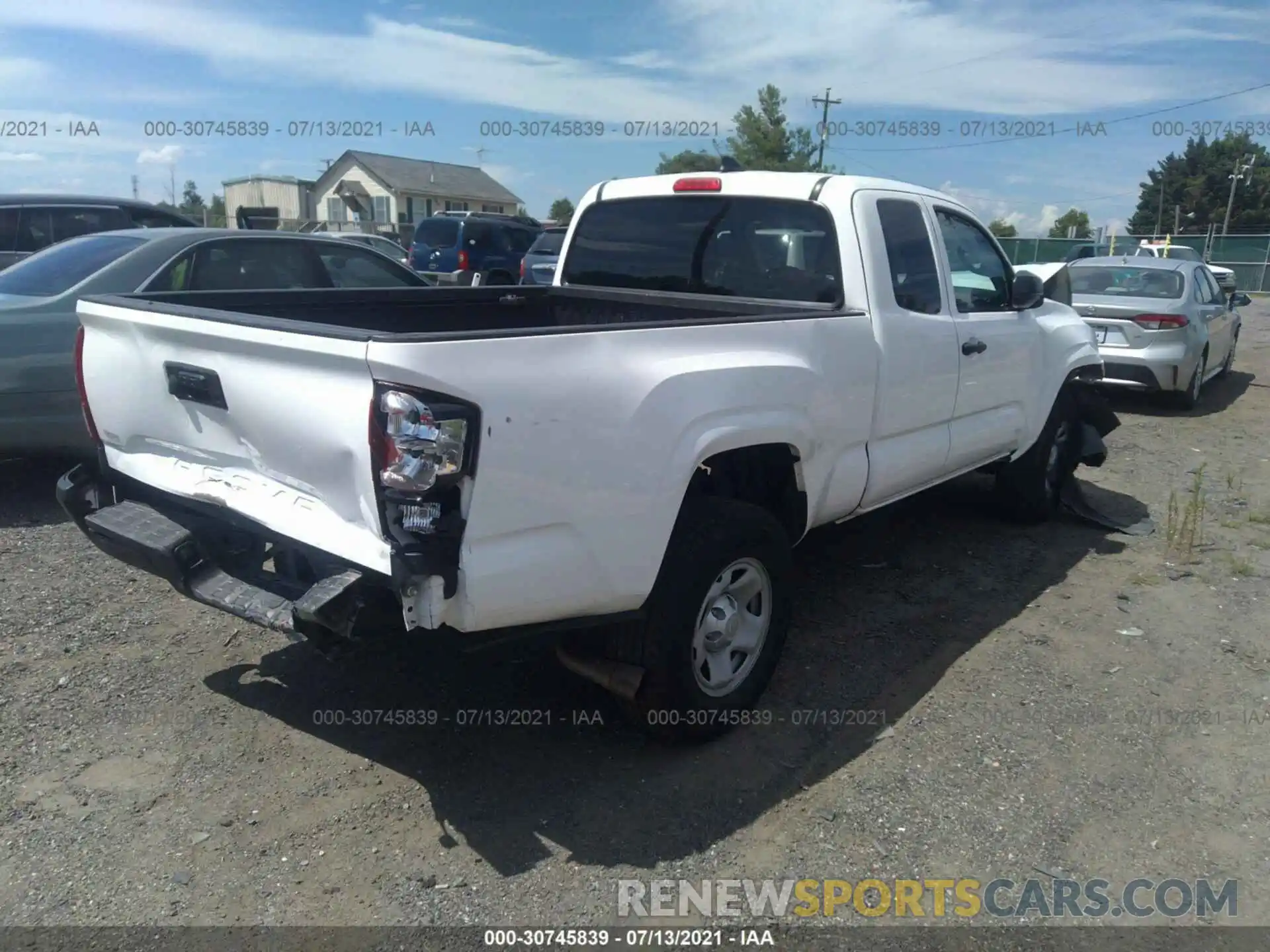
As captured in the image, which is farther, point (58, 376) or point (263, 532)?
point (58, 376)

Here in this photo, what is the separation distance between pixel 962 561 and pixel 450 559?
4.00 m

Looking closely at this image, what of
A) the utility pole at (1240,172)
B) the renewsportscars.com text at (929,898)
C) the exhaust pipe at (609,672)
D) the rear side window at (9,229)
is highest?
the utility pole at (1240,172)

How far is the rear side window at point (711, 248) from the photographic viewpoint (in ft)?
14.2

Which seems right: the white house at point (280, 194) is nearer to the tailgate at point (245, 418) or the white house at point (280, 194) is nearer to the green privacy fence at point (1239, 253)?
the green privacy fence at point (1239, 253)

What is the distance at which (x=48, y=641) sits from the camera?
13.9ft

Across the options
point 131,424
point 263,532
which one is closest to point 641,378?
point 263,532

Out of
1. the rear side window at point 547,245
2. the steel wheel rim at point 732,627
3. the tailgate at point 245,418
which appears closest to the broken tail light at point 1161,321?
the steel wheel rim at point 732,627

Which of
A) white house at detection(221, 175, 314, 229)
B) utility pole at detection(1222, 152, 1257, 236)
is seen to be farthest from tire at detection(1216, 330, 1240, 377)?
utility pole at detection(1222, 152, 1257, 236)

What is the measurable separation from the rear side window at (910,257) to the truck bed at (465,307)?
48 centimetres

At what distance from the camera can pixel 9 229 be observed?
8.97 meters

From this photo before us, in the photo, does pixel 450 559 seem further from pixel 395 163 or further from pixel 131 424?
pixel 395 163

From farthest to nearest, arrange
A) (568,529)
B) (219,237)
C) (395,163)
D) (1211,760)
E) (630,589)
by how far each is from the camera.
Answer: (395,163), (219,237), (1211,760), (630,589), (568,529)

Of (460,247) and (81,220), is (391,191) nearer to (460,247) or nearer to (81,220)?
(460,247)

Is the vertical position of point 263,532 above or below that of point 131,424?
below
